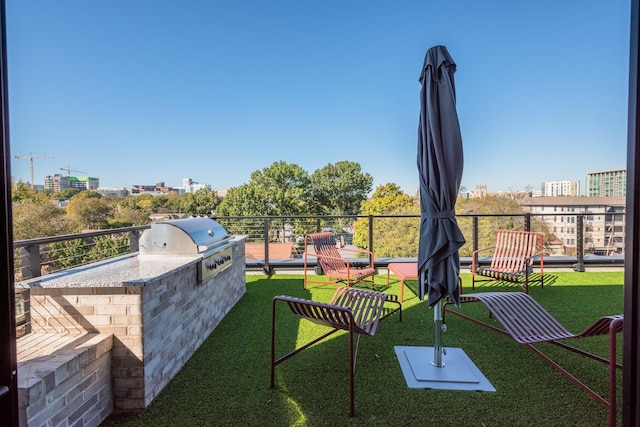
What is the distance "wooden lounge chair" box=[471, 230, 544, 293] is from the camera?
476 centimetres

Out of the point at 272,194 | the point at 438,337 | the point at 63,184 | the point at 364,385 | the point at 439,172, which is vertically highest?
the point at 63,184

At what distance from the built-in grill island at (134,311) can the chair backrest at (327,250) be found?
2.47m

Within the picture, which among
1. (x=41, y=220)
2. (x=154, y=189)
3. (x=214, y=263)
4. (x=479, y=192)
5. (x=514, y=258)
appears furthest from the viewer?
(x=154, y=189)

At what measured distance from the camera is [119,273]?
2447 mm

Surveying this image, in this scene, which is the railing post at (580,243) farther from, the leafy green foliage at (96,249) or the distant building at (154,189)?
the distant building at (154,189)

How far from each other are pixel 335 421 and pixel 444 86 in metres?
2.41

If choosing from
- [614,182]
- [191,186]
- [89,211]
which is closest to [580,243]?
[614,182]

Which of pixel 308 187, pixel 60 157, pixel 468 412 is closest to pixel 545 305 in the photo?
pixel 468 412

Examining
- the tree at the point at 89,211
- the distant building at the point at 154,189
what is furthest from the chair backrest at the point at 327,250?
the distant building at the point at 154,189

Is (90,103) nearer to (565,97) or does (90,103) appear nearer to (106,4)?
(106,4)

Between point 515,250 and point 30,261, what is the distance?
20.1ft

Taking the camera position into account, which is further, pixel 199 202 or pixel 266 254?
pixel 199 202

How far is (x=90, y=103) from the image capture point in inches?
1471

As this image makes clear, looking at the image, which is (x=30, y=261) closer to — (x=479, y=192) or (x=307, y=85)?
(x=307, y=85)
